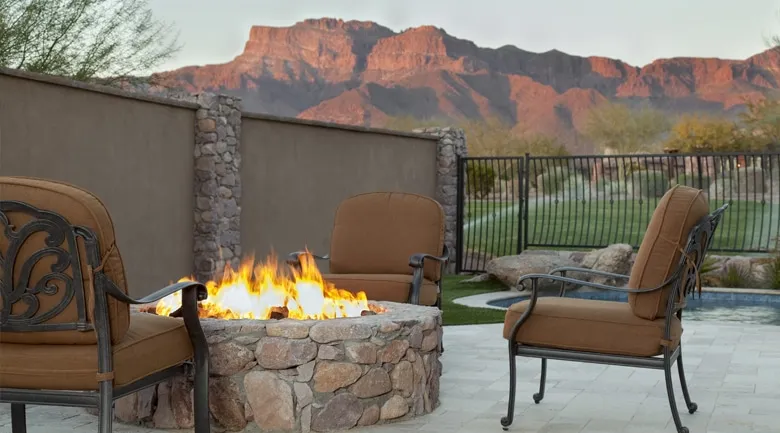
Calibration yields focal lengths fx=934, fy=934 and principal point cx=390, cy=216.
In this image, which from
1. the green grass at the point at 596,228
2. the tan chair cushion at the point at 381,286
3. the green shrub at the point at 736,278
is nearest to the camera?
the tan chair cushion at the point at 381,286

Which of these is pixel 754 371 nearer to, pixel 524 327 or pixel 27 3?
pixel 524 327

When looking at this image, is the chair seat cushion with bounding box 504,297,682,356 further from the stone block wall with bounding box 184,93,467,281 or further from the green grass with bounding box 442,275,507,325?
the stone block wall with bounding box 184,93,467,281

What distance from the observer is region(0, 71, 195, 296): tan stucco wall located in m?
6.39

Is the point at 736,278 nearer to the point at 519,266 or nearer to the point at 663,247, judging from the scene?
the point at 519,266

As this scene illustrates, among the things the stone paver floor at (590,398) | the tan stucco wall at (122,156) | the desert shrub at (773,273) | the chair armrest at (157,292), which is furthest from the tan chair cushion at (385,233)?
the desert shrub at (773,273)

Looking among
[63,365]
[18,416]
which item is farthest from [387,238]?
[63,365]

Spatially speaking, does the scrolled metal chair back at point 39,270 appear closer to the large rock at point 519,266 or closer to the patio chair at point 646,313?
the patio chair at point 646,313

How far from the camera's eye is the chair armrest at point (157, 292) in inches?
114

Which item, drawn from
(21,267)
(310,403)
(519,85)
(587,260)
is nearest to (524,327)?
(310,403)

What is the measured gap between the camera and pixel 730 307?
9.89 meters

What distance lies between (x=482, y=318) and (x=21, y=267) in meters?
5.60

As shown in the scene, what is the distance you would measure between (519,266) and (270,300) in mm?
6326

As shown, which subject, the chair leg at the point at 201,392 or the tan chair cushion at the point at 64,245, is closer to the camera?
the tan chair cushion at the point at 64,245

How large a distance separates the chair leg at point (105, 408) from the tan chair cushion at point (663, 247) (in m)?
2.15
